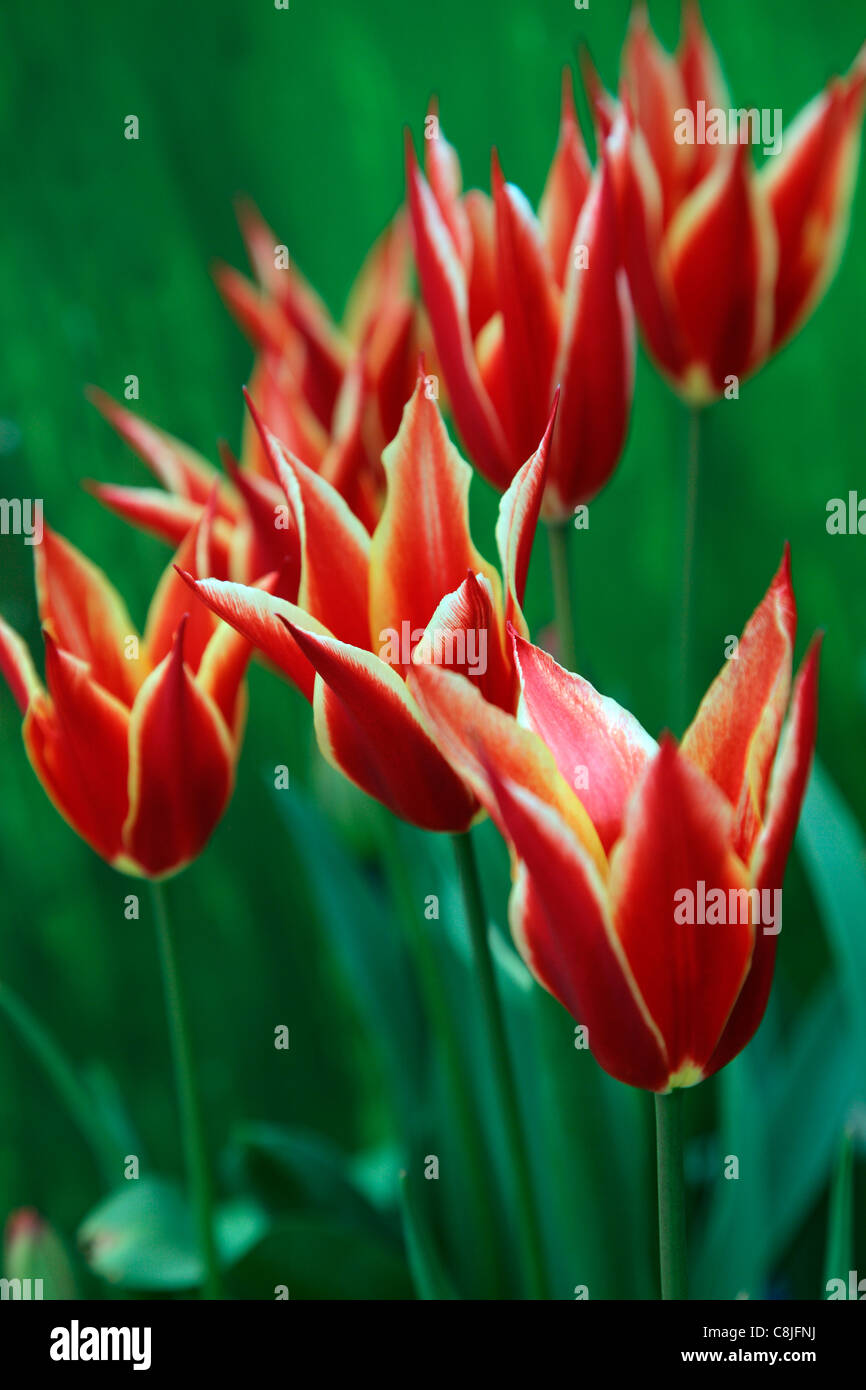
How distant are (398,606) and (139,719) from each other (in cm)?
7

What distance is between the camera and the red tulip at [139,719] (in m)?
0.27

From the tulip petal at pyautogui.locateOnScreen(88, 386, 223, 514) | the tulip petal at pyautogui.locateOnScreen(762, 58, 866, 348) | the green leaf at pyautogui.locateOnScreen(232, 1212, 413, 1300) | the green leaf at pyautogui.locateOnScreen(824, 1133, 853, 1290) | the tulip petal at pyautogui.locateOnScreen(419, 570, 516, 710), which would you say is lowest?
the green leaf at pyautogui.locateOnScreen(232, 1212, 413, 1300)

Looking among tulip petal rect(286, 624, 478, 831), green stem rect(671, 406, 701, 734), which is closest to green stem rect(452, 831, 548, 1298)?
tulip petal rect(286, 624, 478, 831)

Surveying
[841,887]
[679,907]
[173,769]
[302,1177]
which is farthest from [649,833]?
[302,1177]

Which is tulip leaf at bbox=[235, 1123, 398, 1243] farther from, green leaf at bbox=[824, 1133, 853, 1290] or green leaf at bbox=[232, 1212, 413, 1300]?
green leaf at bbox=[824, 1133, 853, 1290]

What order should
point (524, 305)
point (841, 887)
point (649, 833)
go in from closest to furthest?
point (649, 833), point (524, 305), point (841, 887)

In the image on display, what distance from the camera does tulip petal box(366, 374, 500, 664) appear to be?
24cm

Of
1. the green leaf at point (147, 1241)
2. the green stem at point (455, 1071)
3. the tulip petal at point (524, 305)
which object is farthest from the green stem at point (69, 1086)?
the tulip petal at point (524, 305)

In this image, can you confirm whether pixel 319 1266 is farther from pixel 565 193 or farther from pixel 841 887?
pixel 565 193

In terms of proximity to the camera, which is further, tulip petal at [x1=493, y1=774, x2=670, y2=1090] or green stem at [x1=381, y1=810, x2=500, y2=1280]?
green stem at [x1=381, y1=810, x2=500, y2=1280]

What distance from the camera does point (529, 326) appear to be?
0.30m

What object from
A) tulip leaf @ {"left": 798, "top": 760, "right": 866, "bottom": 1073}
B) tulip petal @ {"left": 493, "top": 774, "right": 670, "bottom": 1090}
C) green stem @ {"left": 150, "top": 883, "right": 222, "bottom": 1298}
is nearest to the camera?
tulip petal @ {"left": 493, "top": 774, "right": 670, "bottom": 1090}

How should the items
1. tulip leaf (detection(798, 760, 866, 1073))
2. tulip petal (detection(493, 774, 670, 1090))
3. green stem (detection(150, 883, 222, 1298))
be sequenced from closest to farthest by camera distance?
1. tulip petal (detection(493, 774, 670, 1090))
2. green stem (detection(150, 883, 222, 1298))
3. tulip leaf (detection(798, 760, 866, 1073))

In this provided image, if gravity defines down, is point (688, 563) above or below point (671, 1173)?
above
